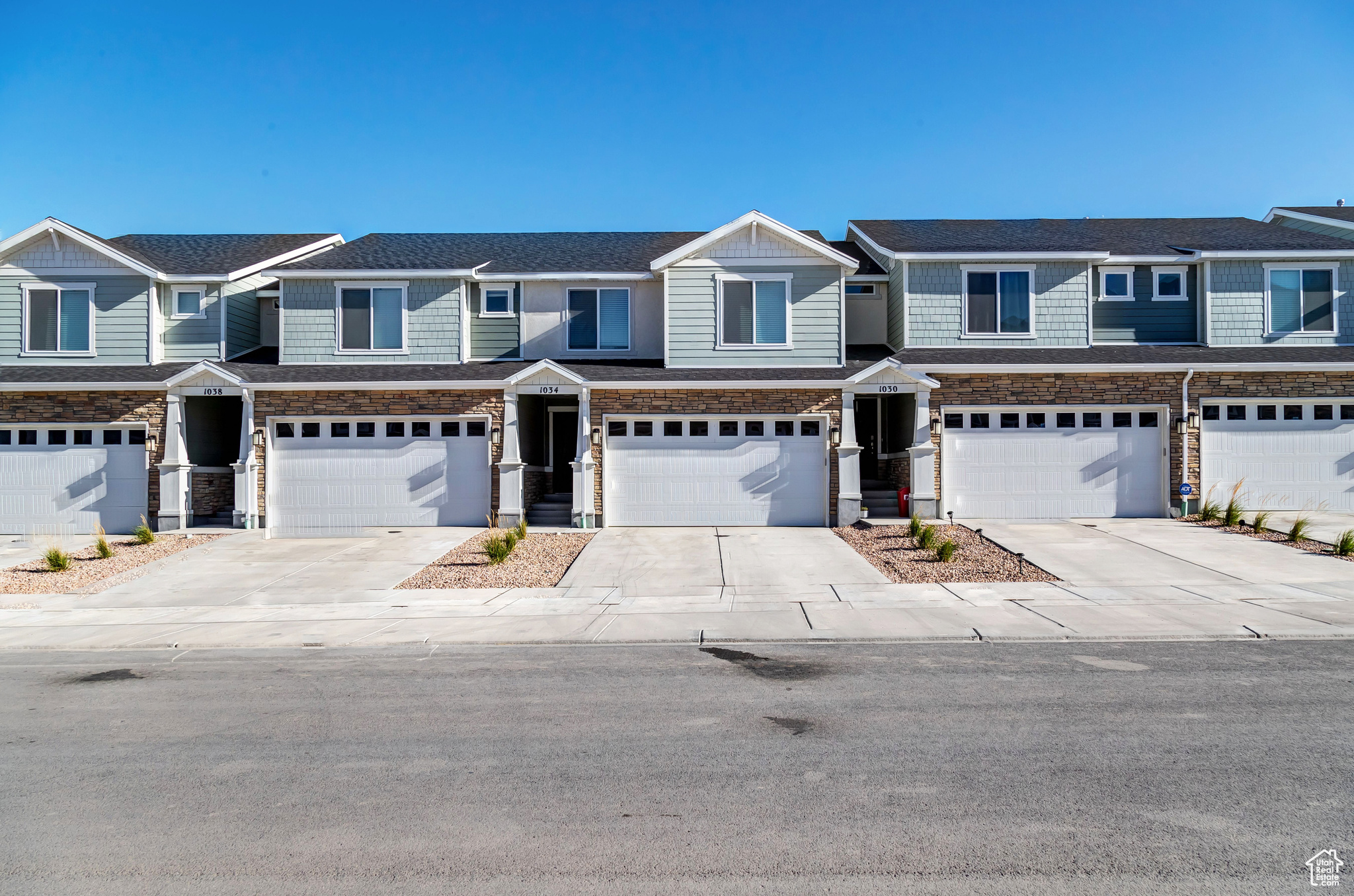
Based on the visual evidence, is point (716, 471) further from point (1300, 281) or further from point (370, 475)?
point (1300, 281)

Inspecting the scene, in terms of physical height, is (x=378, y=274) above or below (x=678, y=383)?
above

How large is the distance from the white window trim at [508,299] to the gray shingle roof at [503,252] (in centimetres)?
40

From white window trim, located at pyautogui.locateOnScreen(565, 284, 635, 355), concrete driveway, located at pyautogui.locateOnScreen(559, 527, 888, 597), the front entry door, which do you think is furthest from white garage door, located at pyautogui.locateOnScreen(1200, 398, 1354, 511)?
the front entry door

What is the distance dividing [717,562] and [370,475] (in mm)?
8676

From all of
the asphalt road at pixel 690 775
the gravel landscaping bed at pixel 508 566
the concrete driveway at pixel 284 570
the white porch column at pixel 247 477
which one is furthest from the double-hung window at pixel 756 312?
the asphalt road at pixel 690 775

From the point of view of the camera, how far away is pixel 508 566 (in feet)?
46.9

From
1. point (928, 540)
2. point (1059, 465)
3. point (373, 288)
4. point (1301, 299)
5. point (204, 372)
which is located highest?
point (373, 288)

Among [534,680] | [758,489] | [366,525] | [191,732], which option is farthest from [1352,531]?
[366,525]

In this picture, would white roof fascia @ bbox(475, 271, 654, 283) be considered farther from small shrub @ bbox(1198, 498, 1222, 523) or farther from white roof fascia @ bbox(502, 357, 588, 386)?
small shrub @ bbox(1198, 498, 1222, 523)

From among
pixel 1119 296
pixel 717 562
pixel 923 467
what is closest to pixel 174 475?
pixel 717 562

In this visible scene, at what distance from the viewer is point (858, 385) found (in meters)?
17.9

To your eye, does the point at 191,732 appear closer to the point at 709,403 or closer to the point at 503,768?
the point at 503,768

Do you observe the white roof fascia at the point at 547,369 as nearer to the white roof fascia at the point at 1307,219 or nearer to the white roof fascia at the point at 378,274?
the white roof fascia at the point at 378,274

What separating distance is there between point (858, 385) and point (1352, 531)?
922 cm
